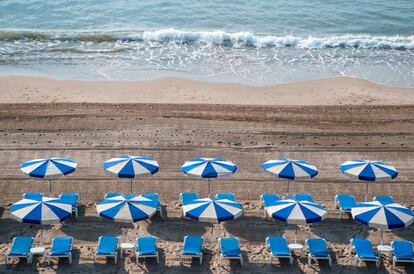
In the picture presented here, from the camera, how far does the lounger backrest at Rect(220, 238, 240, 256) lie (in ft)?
46.9

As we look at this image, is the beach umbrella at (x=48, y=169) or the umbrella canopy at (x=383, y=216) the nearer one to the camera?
the umbrella canopy at (x=383, y=216)

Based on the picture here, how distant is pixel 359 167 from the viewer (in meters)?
16.2

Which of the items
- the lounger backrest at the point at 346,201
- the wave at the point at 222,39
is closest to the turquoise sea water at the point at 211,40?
the wave at the point at 222,39

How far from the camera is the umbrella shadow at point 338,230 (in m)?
15.5

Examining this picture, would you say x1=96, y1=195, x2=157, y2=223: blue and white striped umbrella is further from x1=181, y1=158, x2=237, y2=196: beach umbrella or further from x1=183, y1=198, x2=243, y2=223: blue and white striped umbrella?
x1=181, y1=158, x2=237, y2=196: beach umbrella

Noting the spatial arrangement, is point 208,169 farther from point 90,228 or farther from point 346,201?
point 346,201

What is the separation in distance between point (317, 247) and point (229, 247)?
2.20 metres

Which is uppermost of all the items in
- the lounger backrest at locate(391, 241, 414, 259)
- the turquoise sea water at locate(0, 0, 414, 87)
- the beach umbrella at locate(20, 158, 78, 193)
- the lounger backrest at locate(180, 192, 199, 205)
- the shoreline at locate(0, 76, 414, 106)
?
the turquoise sea water at locate(0, 0, 414, 87)

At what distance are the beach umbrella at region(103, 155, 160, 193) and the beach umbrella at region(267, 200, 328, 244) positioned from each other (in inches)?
141

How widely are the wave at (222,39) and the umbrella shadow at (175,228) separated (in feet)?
58.5

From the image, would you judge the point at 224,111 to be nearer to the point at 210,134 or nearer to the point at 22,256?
the point at 210,134

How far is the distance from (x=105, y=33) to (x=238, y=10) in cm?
970

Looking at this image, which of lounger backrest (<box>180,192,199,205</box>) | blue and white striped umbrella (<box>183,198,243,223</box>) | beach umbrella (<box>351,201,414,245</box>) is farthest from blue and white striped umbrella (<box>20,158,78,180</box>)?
beach umbrella (<box>351,201,414,245</box>)

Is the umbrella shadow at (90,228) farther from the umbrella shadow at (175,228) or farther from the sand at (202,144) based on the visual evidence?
the umbrella shadow at (175,228)
